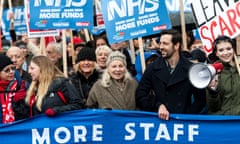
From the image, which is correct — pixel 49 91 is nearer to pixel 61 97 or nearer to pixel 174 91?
pixel 61 97

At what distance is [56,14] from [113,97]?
2475mm

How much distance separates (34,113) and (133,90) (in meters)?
1.06

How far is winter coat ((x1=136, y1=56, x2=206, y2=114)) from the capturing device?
689 centimetres

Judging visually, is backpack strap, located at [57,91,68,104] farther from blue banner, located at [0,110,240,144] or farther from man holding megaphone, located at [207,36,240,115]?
man holding megaphone, located at [207,36,240,115]

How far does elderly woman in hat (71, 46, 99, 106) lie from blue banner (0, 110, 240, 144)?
1161 mm

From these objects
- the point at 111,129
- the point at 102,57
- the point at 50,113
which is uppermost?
the point at 102,57

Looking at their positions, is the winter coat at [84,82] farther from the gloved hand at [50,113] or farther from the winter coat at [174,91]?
the gloved hand at [50,113]

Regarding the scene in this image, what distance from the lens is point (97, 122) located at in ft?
21.8

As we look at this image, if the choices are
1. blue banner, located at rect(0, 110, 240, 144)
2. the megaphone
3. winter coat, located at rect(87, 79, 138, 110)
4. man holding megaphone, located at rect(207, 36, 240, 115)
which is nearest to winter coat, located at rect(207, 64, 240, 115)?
man holding megaphone, located at rect(207, 36, 240, 115)

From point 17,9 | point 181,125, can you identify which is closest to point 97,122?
point 181,125

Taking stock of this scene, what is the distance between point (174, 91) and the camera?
693 centimetres

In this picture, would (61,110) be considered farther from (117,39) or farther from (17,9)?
(17,9)

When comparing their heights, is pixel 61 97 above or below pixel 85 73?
below

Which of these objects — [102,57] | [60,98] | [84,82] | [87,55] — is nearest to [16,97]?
[60,98]
